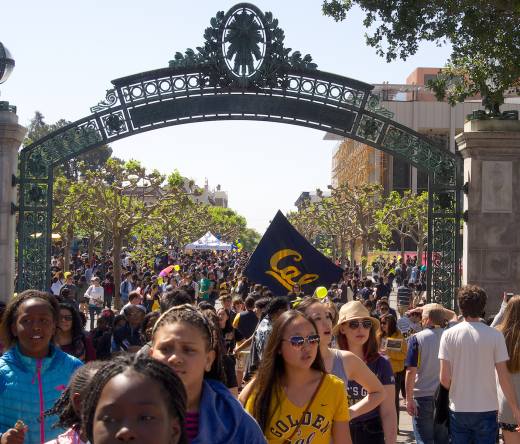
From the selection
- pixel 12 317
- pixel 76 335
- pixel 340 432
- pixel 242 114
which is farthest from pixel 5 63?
pixel 340 432

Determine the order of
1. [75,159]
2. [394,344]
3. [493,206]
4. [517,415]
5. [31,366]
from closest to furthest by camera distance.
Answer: [31,366], [517,415], [394,344], [493,206], [75,159]

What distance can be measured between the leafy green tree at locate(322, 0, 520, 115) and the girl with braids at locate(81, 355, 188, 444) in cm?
1233

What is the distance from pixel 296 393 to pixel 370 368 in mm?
2047

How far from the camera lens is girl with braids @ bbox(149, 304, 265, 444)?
373 centimetres

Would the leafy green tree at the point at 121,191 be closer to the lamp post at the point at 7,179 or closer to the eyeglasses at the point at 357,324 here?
the lamp post at the point at 7,179

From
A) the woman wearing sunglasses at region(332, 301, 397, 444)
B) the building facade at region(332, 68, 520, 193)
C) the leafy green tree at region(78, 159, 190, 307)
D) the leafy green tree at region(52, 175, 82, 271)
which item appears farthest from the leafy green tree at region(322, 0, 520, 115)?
the building facade at region(332, 68, 520, 193)

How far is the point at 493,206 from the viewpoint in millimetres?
15891

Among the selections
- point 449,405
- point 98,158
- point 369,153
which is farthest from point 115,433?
point 98,158

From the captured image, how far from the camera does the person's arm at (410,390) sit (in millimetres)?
8758

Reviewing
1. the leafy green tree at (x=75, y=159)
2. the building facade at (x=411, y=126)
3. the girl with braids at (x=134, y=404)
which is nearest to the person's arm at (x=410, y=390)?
the girl with braids at (x=134, y=404)

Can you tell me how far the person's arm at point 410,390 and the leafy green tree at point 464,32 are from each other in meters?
6.97

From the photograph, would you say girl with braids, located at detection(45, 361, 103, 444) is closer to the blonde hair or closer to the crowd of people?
the crowd of people

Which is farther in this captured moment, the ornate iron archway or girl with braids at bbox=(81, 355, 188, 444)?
the ornate iron archway

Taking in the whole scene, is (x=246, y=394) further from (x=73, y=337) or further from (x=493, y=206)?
(x=493, y=206)
